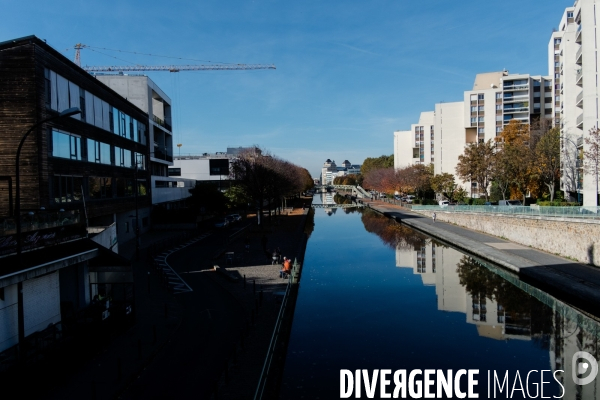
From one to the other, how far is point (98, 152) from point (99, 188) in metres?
2.43

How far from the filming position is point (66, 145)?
84.2ft

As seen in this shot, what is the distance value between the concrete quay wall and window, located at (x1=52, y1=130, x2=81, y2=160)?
29.7m

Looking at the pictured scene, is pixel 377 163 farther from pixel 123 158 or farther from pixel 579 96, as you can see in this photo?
pixel 123 158

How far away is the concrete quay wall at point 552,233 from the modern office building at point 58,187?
24.4 m

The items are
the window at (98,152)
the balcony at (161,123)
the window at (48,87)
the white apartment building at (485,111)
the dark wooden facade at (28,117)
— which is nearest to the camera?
the dark wooden facade at (28,117)

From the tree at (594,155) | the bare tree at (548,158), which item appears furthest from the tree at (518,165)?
the tree at (594,155)

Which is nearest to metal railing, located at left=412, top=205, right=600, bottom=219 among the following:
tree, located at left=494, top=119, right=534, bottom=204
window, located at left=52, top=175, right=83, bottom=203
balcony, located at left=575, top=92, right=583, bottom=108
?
tree, located at left=494, top=119, right=534, bottom=204

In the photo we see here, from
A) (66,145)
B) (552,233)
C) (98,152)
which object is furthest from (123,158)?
A: (552,233)

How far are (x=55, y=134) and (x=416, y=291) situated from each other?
21.3 m

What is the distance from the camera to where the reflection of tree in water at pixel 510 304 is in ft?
59.0

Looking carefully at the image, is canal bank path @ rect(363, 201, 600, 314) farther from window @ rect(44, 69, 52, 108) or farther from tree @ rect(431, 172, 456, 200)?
tree @ rect(431, 172, 456, 200)

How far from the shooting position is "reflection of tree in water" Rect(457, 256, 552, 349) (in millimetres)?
17984

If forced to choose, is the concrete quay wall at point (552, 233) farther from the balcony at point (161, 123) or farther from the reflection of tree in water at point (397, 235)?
the balcony at point (161, 123)

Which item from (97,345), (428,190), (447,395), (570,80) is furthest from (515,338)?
(428,190)
